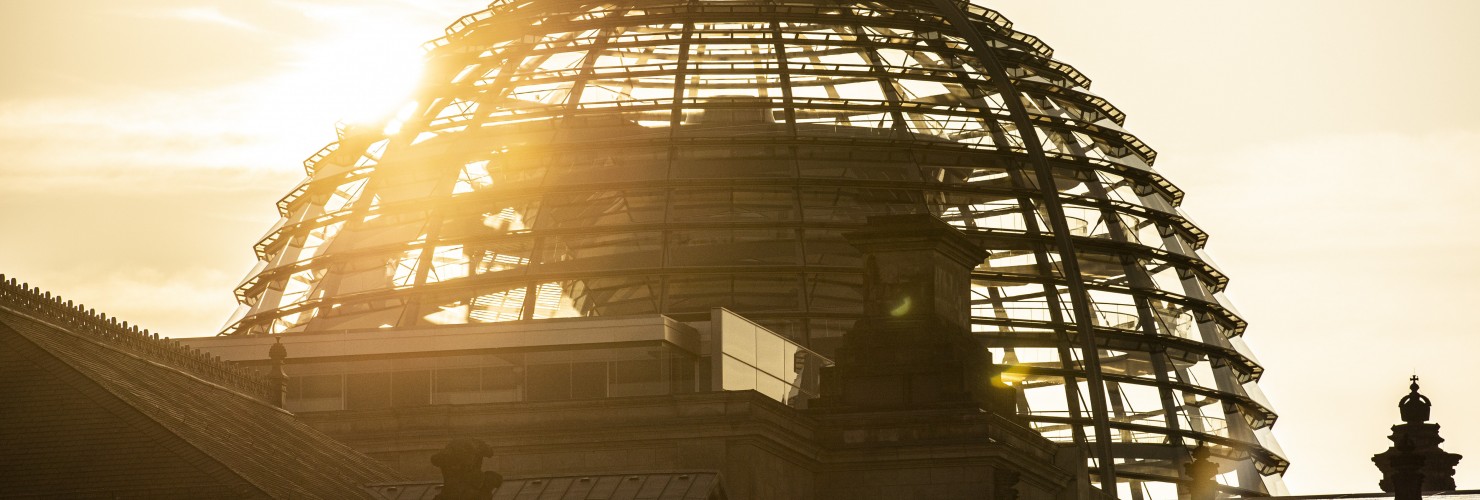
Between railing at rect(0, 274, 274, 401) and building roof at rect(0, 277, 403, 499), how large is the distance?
2 centimetres

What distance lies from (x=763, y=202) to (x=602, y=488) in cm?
2971

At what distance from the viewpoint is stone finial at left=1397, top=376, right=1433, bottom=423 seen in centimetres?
6538

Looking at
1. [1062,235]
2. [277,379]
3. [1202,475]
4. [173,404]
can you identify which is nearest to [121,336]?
[173,404]

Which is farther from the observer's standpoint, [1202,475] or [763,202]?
[763,202]

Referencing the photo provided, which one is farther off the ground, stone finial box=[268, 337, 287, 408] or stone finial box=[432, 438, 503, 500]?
stone finial box=[268, 337, 287, 408]

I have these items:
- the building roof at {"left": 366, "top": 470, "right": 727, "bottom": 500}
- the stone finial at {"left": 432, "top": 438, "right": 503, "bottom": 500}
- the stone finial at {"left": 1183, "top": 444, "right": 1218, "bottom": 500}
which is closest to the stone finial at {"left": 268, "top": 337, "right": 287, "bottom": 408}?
the building roof at {"left": 366, "top": 470, "right": 727, "bottom": 500}

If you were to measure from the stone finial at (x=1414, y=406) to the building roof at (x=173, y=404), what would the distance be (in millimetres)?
26171

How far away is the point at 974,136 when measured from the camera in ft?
259

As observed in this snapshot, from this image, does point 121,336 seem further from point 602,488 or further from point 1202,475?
point 1202,475

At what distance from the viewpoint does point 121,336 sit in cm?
4284

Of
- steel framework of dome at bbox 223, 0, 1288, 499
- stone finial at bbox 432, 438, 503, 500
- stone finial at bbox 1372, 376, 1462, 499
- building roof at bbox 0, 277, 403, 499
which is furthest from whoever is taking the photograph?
steel framework of dome at bbox 223, 0, 1288, 499

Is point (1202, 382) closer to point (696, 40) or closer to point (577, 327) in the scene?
point (696, 40)

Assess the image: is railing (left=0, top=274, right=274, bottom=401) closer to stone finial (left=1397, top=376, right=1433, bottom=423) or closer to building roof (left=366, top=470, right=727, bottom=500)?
building roof (left=366, top=470, right=727, bottom=500)

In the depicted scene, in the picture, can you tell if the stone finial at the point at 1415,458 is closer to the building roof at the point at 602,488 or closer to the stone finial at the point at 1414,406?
the stone finial at the point at 1414,406
